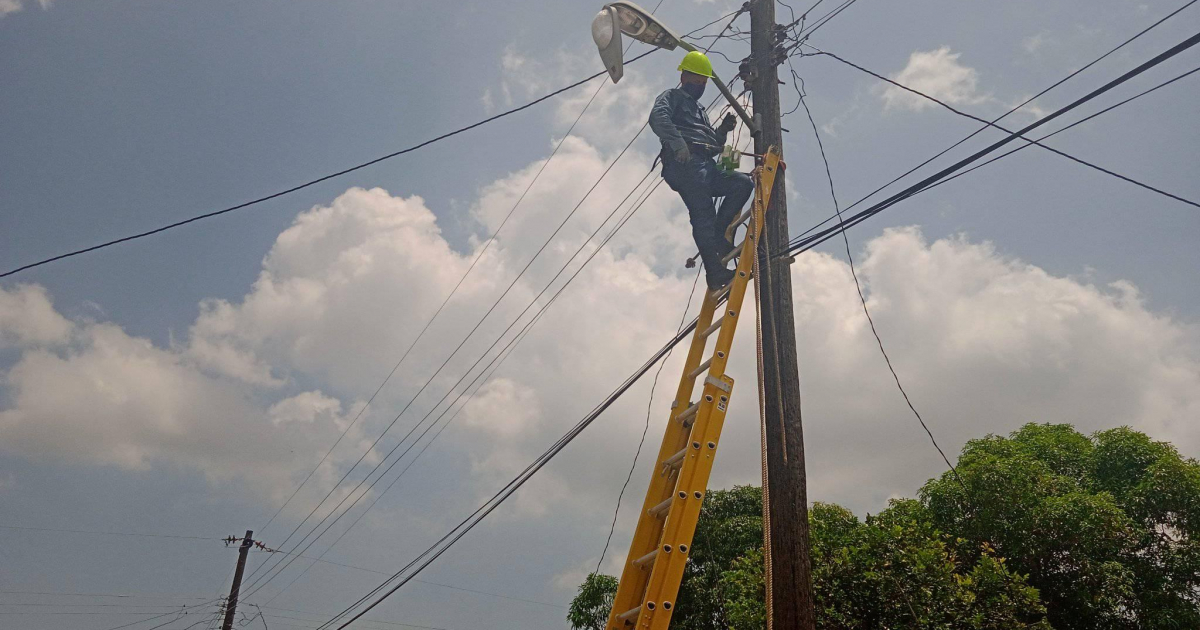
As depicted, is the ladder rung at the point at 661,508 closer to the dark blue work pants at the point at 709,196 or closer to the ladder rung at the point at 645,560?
the ladder rung at the point at 645,560

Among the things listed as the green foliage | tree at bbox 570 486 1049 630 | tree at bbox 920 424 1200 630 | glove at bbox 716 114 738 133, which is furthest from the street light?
the green foliage

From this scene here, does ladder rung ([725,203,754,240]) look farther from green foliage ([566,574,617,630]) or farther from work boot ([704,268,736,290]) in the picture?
green foliage ([566,574,617,630])

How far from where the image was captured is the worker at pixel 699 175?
611 cm

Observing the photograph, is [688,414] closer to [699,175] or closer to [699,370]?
[699,370]

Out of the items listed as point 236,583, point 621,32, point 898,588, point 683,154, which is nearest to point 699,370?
point 683,154

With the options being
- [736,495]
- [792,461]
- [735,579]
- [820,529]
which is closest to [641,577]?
[792,461]

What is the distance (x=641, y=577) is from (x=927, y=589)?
6.34m

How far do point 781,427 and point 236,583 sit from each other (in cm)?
2628

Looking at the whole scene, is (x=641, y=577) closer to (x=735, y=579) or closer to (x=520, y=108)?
(x=520, y=108)

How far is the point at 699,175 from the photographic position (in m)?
6.14

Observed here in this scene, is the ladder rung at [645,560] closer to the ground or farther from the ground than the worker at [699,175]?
closer to the ground

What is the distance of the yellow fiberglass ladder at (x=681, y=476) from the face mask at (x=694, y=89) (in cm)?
139

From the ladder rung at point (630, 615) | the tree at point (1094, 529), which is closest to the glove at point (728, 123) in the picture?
the ladder rung at point (630, 615)

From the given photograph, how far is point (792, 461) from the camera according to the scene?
5.80 metres
